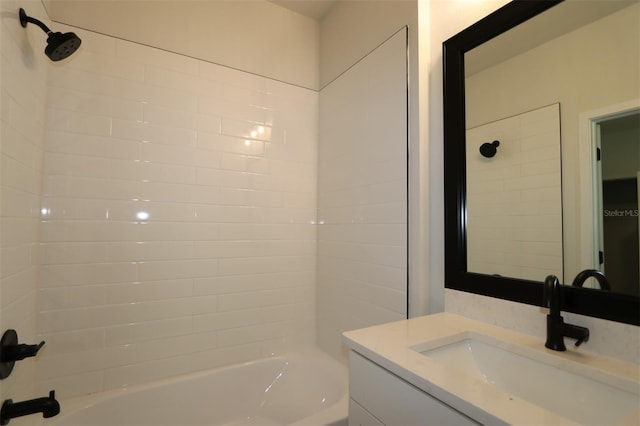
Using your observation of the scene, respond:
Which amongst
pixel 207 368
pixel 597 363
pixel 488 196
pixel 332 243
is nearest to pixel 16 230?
pixel 207 368

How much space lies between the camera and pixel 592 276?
832mm

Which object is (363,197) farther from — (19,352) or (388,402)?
(19,352)

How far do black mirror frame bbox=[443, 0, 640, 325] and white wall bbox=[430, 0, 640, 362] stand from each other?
0.13ft

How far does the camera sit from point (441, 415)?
0.65 meters

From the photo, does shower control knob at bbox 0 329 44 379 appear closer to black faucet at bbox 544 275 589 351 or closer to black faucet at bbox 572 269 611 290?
black faucet at bbox 544 275 589 351

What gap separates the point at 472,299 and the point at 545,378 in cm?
→ 35

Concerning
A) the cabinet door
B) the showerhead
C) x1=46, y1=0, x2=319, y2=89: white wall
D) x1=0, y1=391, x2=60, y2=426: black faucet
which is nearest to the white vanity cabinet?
the cabinet door

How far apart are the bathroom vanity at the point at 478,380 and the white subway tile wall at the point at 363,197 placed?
17.1 inches

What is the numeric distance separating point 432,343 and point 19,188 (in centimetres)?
159

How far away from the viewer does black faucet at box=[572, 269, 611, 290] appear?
803 mm

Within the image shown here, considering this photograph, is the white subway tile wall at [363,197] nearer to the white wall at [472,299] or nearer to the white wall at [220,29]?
the white wall at [472,299]

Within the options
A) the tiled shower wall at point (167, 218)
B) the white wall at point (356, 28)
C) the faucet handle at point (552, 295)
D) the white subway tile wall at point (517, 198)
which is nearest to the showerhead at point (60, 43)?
the tiled shower wall at point (167, 218)

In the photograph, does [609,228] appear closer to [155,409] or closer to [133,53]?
[155,409]

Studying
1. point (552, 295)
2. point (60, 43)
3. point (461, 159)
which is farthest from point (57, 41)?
point (552, 295)
